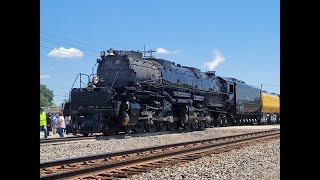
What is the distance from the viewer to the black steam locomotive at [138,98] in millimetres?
18641

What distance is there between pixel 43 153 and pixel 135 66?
9467 millimetres

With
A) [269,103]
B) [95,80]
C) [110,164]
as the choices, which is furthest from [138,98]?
[269,103]

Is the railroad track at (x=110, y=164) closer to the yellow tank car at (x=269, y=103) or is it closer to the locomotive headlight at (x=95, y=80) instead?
the locomotive headlight at (x=95, y=80)

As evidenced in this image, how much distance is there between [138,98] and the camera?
20.4m

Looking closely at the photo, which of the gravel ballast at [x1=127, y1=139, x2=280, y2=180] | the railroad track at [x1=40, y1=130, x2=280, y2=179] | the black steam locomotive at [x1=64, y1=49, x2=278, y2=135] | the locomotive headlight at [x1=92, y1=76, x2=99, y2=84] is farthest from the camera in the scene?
the locomotive headlight at [x1=92, y1=76, x2=99, y2=84]

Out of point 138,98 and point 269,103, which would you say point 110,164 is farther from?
point 269,103

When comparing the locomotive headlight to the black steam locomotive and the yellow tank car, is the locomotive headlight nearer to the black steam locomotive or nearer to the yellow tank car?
the black steam locomotive

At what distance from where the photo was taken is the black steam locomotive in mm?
18641

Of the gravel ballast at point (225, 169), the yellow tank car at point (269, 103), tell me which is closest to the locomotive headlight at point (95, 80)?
the gravel ballast at point (225, 169)

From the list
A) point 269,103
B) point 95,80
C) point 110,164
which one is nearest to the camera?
point 110,164

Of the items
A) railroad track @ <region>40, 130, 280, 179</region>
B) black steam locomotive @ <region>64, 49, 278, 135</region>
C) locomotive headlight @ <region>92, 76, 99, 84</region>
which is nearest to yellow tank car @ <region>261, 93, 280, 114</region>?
black steam locomotive @ <region>64, 49, 278, 135</region>

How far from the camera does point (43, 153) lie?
12.0m

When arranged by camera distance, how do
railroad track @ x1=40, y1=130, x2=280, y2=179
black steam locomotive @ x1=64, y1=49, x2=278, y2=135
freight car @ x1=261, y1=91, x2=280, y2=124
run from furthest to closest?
freight car @ x1=261, y1=91, x2=280, y2=124, black steam locomotive @ x1=64, y1=49, x2=278, y2=135, railroad track @ x1=40, y1=130, x2=280, y2=179
